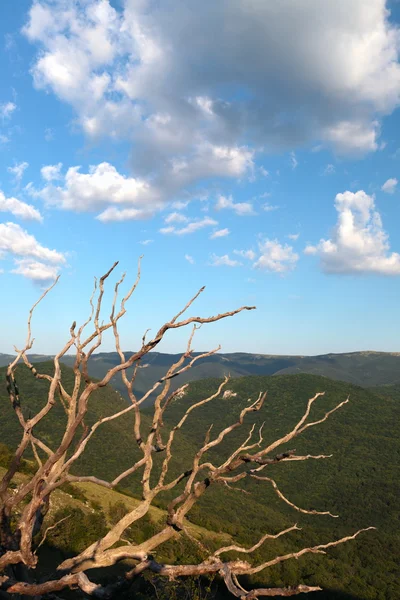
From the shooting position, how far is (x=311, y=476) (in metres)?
64.7

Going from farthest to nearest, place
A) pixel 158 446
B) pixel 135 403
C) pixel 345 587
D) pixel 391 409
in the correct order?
pixel 391 409
pixel 345 587
pixel 158 446
pixel 135 403

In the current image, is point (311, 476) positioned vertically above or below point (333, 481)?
above

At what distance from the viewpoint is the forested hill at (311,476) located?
29.5 m

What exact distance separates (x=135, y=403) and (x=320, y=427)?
295 feet

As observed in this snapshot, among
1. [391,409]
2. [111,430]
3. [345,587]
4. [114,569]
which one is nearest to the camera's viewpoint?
[114,569]

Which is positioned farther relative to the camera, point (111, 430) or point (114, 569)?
point (111, 430)

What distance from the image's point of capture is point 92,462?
144ft

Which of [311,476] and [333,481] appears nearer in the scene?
[333,481]

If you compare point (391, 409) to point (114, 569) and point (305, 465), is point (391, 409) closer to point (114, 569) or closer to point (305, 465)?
point (305, 465)

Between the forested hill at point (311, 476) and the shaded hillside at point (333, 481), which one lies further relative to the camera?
the shaded hillside at point (333, 481)

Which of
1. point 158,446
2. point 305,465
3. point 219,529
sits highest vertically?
point 158,446

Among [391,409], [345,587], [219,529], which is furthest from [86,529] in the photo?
[391,409]

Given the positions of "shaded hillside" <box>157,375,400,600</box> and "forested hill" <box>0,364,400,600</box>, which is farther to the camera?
"shaded hillside" <box>157,375,400,600</box>

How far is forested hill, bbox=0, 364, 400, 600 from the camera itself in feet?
96.7
